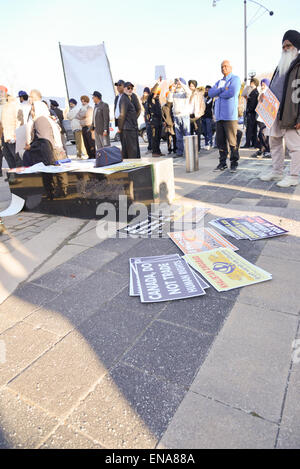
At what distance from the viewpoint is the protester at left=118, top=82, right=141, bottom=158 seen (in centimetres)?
648

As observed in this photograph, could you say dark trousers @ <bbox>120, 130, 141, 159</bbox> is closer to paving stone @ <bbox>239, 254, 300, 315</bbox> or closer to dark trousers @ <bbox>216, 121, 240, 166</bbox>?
dark trousers @ <bbox>216, 121, 240, 166</bbox>

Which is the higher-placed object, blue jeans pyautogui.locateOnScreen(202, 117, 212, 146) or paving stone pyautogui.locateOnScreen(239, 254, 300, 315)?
blue jeans pyautogui.locateOnScreen(202, 117, 212, 146)

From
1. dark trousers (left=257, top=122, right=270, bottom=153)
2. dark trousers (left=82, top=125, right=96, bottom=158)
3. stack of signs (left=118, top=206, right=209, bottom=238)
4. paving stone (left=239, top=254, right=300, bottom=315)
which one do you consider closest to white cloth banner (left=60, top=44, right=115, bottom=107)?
dark trousers (left=82, top=125, right=96, bottom=158)

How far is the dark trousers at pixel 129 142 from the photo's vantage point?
6648mm

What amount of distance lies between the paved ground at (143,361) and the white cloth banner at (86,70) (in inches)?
469

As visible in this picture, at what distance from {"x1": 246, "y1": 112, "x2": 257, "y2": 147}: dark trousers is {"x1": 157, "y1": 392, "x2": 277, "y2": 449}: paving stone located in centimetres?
798

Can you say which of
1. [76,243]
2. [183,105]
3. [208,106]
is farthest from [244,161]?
[76,243]

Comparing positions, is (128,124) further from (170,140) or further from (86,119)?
(170,140)

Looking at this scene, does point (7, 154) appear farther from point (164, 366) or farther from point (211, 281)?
point (164, 366)

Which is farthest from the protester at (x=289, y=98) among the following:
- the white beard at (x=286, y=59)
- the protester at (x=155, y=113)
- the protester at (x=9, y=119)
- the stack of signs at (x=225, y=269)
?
the protester at (x=9, y=119)

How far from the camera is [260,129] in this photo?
24.5 ft

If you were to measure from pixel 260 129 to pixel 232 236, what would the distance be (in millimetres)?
5330

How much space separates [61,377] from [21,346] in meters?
0.41

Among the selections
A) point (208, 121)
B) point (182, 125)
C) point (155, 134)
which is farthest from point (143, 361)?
point (208, 121)
